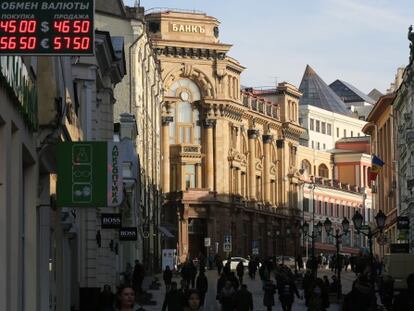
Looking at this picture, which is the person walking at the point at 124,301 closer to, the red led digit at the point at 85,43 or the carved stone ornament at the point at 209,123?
the red led digit at the point at 85,43

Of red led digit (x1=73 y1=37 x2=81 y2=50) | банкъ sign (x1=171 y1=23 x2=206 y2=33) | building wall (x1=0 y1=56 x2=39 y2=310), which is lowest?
building wall (x1=0 y1=56 x2=39 y2=310)

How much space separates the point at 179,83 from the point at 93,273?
234ft

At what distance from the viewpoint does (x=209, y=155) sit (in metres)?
116

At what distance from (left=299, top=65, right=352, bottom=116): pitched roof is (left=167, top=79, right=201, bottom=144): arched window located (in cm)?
6105

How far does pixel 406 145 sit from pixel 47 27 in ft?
242

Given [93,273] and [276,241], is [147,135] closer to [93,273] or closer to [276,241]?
[93,273]

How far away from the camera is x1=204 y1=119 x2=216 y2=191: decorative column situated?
11600 cm

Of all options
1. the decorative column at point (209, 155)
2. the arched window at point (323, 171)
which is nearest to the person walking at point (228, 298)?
the decorative column at point (209, 155)

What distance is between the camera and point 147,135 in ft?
269

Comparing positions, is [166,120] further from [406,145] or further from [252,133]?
[406,145]

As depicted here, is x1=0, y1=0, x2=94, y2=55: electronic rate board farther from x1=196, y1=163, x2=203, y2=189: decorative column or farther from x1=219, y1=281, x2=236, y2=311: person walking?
x1=196, y1=163, x2=203, y2=189: decorative column

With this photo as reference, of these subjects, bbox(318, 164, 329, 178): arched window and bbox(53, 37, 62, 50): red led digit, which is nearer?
bbox(53, 37, 62, 50): red led digit

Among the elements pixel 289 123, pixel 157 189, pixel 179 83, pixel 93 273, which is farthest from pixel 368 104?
pixel 93 273

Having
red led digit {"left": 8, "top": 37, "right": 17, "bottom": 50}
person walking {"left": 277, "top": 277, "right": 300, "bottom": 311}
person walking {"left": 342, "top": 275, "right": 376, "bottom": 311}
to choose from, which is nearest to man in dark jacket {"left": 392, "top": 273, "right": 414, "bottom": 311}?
person walking {"left": 342, "top": 275, "right": 376, "bottom": 311}
